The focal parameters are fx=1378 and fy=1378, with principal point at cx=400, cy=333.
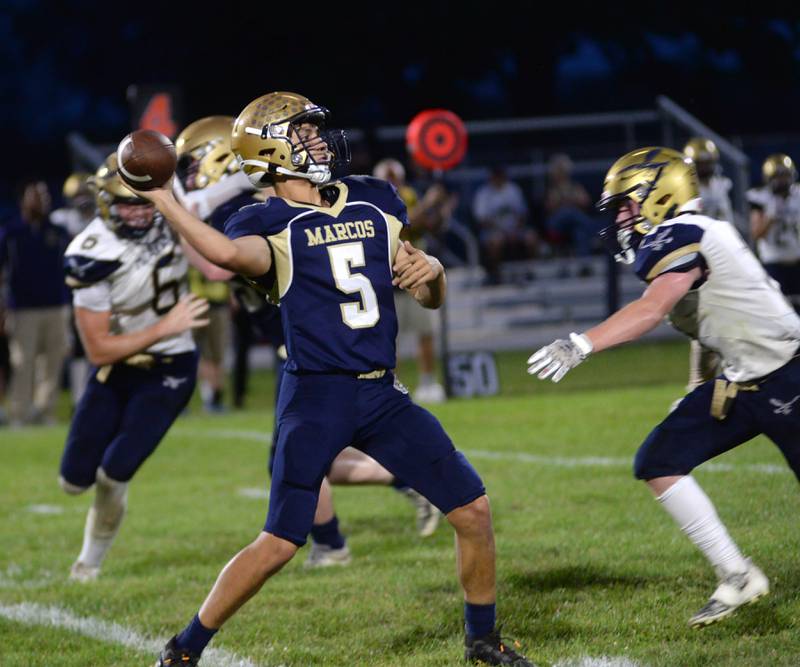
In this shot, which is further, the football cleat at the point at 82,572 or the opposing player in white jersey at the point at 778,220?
the opposing player in white jersey at the point at 778,220

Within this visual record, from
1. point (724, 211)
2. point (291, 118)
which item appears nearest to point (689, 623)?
point (291, 118)

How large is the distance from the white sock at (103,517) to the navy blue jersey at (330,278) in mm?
1954

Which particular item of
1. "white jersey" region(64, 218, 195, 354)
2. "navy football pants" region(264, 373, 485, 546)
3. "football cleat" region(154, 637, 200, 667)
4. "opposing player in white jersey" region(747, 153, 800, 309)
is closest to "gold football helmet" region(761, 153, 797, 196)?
"opposing player in white jersey" region(747, 153, 800, 309)

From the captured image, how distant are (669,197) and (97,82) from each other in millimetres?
25644

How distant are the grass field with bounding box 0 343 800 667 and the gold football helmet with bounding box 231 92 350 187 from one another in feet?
5.04

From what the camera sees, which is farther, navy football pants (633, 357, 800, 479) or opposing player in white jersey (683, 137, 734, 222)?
opposing player in white jersey (683, 137, 734, 222)

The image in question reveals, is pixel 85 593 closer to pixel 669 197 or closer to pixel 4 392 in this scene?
pixel 669 197

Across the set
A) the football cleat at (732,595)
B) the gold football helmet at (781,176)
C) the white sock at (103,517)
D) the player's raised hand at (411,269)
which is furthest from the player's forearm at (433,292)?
the gold football helmet at (781,176)

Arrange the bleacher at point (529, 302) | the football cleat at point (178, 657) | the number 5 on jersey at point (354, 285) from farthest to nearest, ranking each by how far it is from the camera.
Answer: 1. the bleacher at point (529, 302)
2. the number 5 on jersey at point (354, 285)
3. the football cleat at point (178, 657)

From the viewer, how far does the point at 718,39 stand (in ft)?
84.9

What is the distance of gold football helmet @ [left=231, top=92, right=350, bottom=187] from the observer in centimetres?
419

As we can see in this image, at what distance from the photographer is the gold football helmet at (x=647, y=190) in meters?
4.40

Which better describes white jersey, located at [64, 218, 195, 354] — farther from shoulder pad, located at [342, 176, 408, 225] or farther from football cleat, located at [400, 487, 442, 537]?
shoulder pad, located at [342, 176, 408, 225]

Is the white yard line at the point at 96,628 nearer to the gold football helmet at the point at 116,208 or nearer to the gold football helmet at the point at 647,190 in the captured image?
the gold football helmet at the point at 116,208
